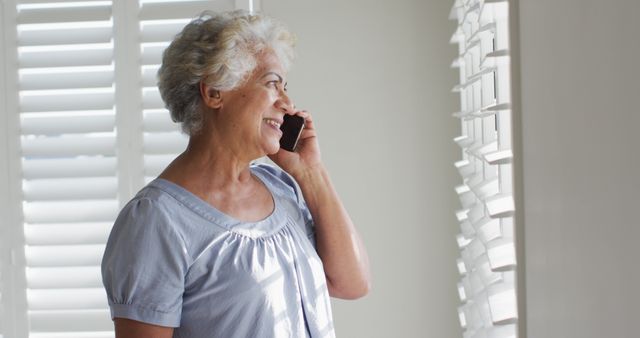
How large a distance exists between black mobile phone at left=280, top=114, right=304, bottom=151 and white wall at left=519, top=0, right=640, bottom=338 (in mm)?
745

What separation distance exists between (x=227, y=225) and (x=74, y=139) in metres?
1.57

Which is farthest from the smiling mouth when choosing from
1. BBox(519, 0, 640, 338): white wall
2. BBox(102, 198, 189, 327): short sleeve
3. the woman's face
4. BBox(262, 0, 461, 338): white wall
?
BBox(262, 0, 461, 338): white wall

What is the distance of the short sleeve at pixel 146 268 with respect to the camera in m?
1.45

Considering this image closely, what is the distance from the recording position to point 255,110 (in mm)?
1630

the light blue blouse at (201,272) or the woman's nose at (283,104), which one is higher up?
the woman's nose at (283,104)

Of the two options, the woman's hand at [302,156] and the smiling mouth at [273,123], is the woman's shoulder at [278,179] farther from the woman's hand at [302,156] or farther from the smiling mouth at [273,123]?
the smiling mouth at [273,123]

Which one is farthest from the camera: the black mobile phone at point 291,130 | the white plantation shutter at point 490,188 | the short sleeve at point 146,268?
the black mobile phone at point 291,130

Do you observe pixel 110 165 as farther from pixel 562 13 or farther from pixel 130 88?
pixel 562 13

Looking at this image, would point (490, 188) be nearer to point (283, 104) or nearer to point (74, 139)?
point (283, 104)

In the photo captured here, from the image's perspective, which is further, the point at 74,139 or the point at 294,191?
the point at 74,139

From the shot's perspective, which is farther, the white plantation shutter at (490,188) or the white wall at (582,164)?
the white plantation shutter at (490,188)

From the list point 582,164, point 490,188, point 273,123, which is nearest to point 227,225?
point 273,123

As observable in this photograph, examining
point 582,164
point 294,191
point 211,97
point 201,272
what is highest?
point 211,97

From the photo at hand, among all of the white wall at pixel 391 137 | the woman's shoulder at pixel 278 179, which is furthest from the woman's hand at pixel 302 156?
the white wall at pixel 391 137
